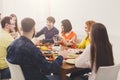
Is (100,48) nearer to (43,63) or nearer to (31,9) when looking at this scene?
(43,63)

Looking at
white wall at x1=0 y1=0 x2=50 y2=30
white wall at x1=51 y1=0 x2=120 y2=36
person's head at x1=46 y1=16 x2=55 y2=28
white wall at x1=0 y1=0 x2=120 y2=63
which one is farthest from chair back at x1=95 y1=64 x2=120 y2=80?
white wall at x1=0 y1=0 x2=50 y2=30

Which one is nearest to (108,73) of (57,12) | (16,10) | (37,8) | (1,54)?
(1,54)

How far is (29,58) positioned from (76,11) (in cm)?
283

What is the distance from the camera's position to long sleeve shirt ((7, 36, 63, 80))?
2090 millimetres

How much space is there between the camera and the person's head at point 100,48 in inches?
84.5

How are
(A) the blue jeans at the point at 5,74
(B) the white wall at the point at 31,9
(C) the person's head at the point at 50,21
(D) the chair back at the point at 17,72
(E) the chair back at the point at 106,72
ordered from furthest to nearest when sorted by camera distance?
(B) the white wall at the point at 31,9, (C) the person's head at the point at 50,21, (A) the blue jeans at the point at 5,74, (D) the chair back at the point at 17,72, (E) the chair back at the point at 106,72

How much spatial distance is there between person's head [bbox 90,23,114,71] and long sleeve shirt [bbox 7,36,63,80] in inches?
14.8

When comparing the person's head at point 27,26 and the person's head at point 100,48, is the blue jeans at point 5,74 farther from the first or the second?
the person's head at point 100,48

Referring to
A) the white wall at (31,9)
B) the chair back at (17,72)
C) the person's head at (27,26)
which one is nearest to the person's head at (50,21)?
the white wall at (31,9)

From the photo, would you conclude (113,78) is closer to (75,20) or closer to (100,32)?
(100,32)

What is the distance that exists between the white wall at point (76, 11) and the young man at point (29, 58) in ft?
4.91

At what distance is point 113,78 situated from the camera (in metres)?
2.22

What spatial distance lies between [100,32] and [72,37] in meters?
1.79

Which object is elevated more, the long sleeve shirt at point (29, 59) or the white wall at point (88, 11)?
the white wall at point (88, 11)
